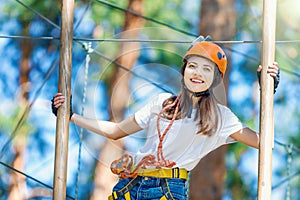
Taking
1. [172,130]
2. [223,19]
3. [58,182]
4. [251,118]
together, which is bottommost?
[58,182]

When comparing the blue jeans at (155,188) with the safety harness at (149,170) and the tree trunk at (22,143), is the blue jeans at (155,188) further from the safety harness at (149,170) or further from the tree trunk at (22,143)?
the tree trunk at (22,143)

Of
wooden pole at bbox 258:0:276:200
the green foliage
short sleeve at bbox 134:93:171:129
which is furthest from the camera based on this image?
the green foliage

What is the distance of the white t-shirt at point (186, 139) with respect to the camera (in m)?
3.25

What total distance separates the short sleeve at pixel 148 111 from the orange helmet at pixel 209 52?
17 centimetres

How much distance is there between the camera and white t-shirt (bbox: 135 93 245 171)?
10.7 feet

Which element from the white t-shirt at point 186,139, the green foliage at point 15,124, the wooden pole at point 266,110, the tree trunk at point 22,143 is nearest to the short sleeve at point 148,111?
the white t-shirt at point 186,139

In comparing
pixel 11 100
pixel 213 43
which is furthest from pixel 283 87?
pixel 213 43

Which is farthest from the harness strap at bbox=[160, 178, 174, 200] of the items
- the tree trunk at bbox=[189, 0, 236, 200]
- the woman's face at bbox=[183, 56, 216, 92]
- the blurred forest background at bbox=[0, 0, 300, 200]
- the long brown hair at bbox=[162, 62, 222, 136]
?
the blurred forest background at bbox=[0, 0, 300, 200]

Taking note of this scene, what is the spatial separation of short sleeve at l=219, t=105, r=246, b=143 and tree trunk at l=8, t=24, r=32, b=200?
525 centimetres

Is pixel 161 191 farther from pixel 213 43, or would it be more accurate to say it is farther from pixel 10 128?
pixel 10 128

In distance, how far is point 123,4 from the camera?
8.46 m

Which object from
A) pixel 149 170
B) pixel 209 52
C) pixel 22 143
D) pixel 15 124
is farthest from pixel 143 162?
pixel 22 143

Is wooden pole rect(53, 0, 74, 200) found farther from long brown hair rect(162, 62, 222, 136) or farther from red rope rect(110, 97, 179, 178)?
long brown hair rect(162, 62, 222, 136)

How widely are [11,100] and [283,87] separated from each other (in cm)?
262
